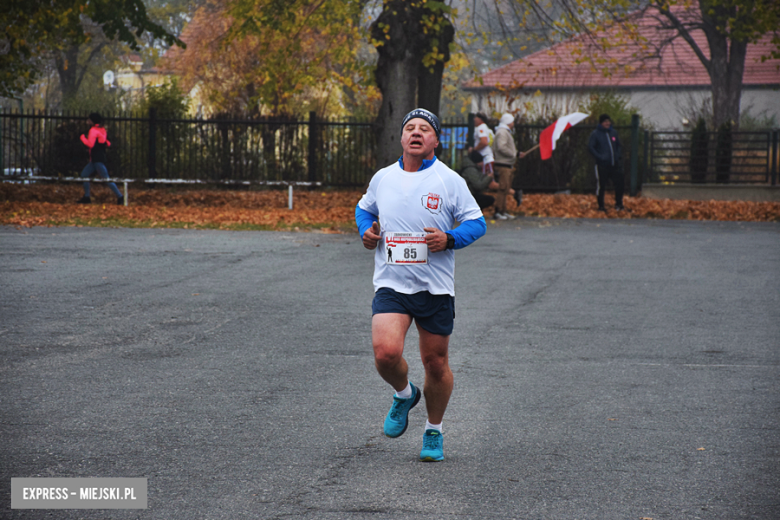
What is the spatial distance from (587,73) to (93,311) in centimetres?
3945

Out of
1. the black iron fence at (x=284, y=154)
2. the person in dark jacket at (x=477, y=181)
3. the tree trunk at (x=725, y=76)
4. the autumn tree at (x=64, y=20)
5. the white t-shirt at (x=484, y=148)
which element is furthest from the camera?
the tree trunk at (x=725, y=76)

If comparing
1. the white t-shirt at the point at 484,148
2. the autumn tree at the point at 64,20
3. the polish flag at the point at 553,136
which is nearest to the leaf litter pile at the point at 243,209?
the polish flag at the point at 553,136

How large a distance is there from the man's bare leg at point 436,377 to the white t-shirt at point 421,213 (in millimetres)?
259

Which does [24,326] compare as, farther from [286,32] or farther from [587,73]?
[587,73]

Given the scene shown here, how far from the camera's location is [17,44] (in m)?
19.3

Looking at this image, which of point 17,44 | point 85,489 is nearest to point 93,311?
point 85,489

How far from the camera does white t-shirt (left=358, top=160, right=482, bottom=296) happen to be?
14.6 ft

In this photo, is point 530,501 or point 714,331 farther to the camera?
point 714,331

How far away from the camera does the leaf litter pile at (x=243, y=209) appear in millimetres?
16922

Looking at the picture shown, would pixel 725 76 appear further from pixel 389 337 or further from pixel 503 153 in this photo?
pixel 389 337

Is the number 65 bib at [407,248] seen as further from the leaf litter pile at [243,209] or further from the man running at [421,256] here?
the leaf litter pile at [243,209]

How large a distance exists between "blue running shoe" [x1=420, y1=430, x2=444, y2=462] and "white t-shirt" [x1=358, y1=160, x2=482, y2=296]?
2.30ft

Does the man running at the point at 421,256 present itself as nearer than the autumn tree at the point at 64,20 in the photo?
Answer: Yes

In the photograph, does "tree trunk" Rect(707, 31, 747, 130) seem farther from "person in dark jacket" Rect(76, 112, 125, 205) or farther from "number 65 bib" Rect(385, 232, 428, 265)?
"number 65 bib" Rect(385, 232, 428, 265)
